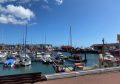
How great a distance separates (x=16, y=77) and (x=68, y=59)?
226 feet

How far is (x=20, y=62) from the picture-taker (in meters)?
62.7

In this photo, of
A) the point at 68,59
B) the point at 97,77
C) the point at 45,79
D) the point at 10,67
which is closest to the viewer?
the point at 45,79

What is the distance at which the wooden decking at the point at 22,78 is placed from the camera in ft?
42.9

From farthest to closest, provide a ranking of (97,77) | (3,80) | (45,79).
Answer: (97,77)
(45,79)
(3,80)

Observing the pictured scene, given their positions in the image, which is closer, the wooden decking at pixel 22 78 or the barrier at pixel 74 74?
the wooden decking at pixel 22 78

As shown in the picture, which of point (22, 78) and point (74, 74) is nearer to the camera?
point (22, 78)

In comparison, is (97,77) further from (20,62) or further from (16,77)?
(20,62)

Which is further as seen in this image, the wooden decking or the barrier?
the barrier

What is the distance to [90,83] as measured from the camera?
13766mm

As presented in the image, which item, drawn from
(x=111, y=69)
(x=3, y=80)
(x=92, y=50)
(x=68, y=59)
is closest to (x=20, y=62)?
(x=68, y=59)

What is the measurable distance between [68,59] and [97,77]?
66.3m

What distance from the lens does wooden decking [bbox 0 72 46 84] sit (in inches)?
515

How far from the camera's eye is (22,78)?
13516 millimetres

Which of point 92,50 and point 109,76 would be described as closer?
point 109,76
